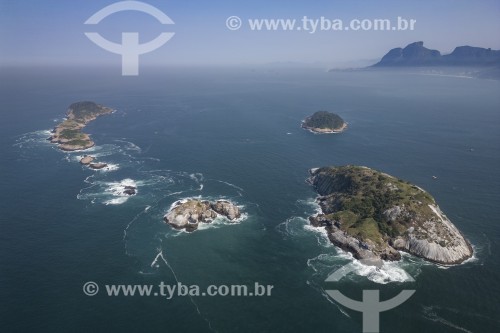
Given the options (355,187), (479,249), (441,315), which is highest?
(355,187)

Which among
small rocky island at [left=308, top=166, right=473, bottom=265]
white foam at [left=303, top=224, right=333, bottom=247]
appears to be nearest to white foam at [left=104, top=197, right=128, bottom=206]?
white foam at [left=303, top=224, right=333, bottom=247]

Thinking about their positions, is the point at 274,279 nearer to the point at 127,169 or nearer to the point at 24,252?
the point at 24,252

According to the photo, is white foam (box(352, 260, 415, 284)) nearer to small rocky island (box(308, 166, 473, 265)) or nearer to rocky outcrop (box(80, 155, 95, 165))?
small rocky island (box(308, 166, 473, 265))

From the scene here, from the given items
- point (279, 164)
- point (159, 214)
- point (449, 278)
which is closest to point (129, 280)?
point (159, 214)

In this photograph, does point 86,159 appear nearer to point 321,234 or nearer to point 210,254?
point 210,254

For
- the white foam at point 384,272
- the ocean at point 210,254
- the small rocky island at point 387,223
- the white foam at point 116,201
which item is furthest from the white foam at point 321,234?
the white foam at point 116,201

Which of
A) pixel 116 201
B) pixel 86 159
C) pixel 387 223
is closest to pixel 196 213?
pixel 116 201
